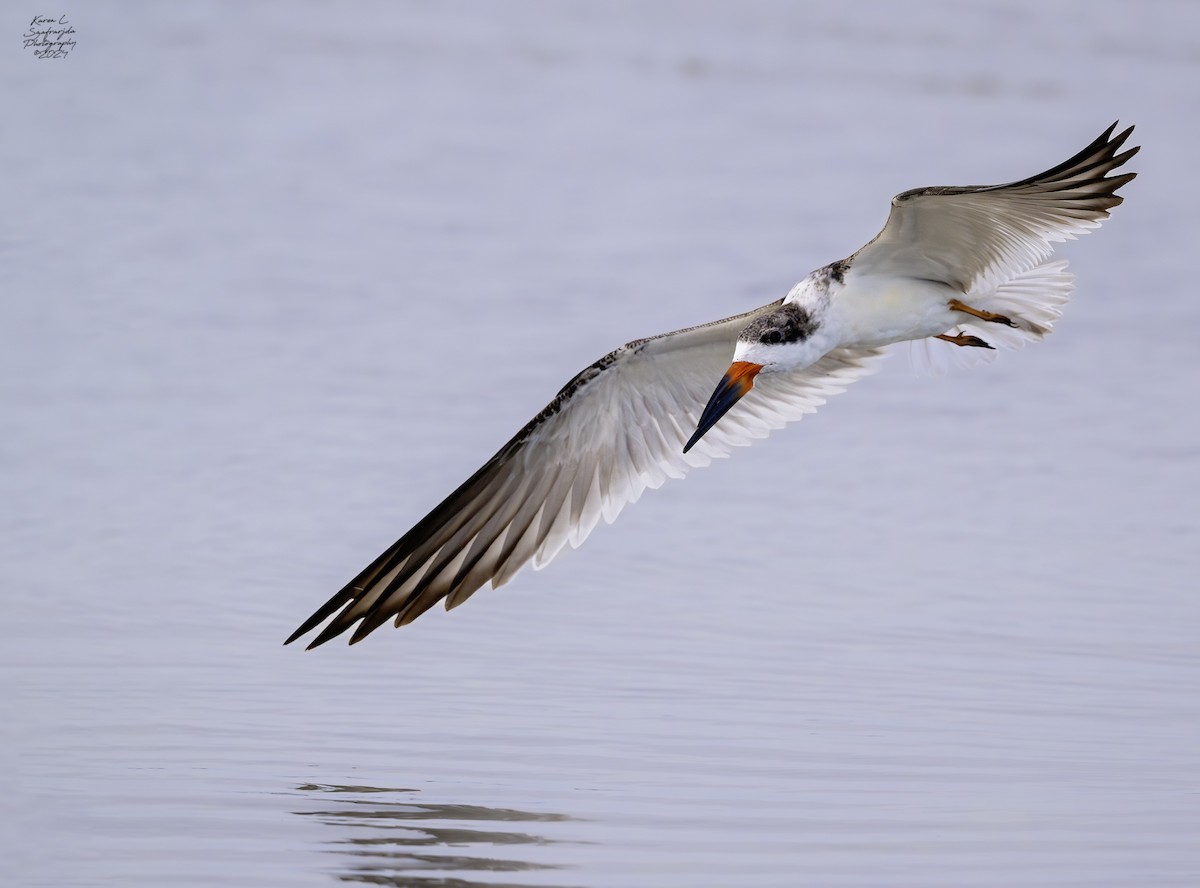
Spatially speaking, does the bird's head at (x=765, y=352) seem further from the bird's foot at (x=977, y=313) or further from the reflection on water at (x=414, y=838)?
the reflection on water at (x=414, y=838)

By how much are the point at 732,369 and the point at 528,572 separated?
1509 millimetres

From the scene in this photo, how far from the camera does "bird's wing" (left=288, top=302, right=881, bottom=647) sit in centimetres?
840

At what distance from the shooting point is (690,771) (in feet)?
23.6

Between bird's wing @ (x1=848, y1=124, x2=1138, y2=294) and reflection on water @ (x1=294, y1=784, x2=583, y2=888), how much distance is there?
2680 mm

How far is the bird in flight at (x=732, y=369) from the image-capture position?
8.14 metres

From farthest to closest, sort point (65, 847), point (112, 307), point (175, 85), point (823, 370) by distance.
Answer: point (175, 85) → point (112, 307) → point (823, 370) → point (65, 847)

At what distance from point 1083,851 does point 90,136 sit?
11557 mm

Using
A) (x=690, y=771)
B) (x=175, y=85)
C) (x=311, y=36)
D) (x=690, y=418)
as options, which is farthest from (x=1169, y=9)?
(x=690, y=771)

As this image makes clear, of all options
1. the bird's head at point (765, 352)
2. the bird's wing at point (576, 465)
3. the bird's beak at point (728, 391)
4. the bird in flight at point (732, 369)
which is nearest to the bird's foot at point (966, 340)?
the bird in flight at point (732, 369)

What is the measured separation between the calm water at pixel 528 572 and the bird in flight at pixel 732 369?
0.29 m

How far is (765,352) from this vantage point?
826 cm

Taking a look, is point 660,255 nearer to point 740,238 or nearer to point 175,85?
point 740,238
